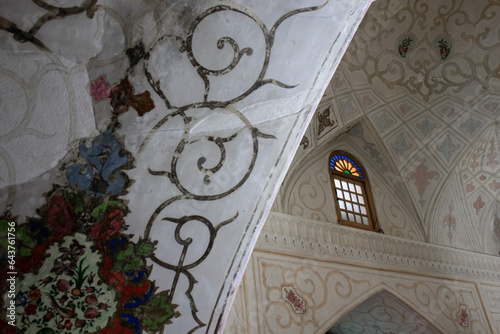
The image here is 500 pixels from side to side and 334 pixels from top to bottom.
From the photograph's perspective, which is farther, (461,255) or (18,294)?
(461,255)

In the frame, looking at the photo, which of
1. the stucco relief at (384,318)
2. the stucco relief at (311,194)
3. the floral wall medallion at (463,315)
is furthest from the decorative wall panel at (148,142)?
the floral wall medallion at (463,315)

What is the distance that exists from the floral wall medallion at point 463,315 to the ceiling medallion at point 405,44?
12.7 feet

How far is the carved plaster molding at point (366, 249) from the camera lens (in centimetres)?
533

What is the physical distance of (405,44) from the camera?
21.7ft

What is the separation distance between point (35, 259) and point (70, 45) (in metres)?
0.99

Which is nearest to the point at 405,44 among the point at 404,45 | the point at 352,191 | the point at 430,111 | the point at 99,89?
the point at 404,45

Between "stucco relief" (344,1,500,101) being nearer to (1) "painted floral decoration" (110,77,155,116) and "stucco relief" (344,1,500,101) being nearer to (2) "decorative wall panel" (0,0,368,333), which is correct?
(2) "decorative wall panel" (0,0,368,333)

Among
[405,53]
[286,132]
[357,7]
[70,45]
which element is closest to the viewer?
[70,45]

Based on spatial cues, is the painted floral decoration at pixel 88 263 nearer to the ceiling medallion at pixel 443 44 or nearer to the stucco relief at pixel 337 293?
the stucco relief at pixel 337 293

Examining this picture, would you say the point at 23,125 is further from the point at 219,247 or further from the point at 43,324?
the point at 219,247

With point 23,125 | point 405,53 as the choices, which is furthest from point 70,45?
point 405,53

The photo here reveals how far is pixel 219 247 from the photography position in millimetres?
2408

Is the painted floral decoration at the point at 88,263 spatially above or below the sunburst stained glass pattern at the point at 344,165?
below

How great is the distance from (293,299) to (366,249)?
60.1 inches
